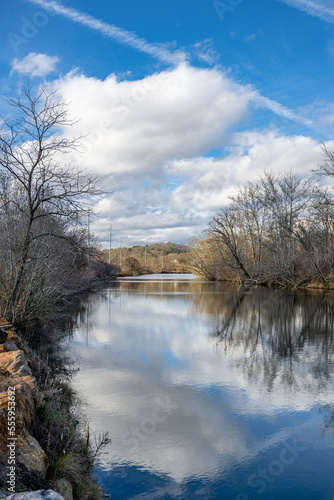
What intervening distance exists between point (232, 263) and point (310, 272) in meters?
10.9

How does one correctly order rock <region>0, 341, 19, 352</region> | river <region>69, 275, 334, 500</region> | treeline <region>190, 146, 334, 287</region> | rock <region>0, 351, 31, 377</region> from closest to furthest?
river <region>69, 275, 334, 500</region>, rock <region>0, 351, 31, 377</region>, rock <region>0, 341, 19, 352</region>, treeline <region>190, 146, 334, 287</region>

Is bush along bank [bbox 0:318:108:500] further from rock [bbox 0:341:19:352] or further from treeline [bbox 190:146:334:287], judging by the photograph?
treeline [bbox 190:146:334:287]

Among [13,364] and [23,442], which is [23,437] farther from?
[13,364]

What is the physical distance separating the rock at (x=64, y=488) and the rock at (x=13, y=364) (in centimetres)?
218

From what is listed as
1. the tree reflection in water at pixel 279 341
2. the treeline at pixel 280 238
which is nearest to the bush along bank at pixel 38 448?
the tree reflection in water at pixel 279 341

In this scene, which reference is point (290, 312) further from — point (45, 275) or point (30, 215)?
point (30, 215)

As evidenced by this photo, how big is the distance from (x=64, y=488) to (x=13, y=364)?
2.76 metres

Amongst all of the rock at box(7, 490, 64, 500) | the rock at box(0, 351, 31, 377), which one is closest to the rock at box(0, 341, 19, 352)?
the rock at box(0, 351, 31, 377)

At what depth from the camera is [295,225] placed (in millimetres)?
38969

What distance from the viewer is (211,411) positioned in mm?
6695

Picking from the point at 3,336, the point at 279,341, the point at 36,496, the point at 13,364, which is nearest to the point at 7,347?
the point at 3,336

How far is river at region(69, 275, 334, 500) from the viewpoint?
470 cm

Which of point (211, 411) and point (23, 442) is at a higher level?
point (23, 442)

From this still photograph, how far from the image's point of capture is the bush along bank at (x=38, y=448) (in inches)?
139
